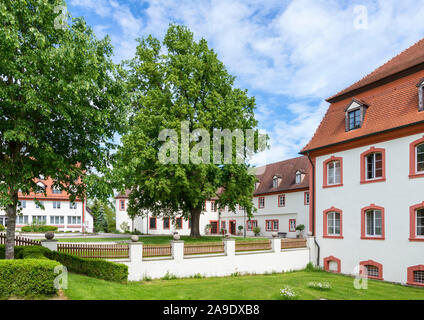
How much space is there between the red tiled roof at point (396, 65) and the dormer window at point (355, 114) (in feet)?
4.06

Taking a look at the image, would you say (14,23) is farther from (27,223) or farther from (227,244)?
(27,223)

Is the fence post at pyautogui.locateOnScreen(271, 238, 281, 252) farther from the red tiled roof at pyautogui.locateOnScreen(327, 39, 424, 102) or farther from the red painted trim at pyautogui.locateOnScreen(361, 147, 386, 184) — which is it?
the red tiled roof at pyautogui.locateOnScreen(327, 39, 424, 102)

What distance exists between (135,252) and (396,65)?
1658cm

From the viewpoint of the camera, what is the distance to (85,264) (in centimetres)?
1301

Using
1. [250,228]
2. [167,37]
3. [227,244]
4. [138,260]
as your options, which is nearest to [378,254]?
[227,244]

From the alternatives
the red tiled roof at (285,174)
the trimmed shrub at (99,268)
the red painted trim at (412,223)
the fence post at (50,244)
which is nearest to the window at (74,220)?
the red tiled roof at (285,174)

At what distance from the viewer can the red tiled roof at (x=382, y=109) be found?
16.2 metres

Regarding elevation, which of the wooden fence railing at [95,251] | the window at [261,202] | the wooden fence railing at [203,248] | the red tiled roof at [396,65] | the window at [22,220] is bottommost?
the window at [22,220]

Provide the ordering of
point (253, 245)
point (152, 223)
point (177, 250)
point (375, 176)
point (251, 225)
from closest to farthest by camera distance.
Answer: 1. point (177, 250)
2. point (375, 176)
3. point (253, 245)
4. point (251, 225)
5. point (152, 223)

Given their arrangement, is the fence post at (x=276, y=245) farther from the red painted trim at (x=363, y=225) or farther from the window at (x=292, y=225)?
the window at (x=292, y=225)

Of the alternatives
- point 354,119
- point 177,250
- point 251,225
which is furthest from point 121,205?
point 354,119

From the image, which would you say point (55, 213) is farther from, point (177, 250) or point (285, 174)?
point (177, 250)

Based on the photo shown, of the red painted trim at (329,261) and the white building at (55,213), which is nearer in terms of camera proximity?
the red painted trim at (329,261)

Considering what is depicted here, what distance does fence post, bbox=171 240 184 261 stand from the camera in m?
16.2
